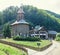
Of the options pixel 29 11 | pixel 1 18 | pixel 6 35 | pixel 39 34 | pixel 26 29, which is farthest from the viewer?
pixel 29 11

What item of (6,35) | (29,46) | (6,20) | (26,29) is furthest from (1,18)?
(29,46)

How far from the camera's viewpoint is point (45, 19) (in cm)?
17450

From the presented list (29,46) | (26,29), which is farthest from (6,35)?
(29,46)

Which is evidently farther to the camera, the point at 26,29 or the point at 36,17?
the point at 36,17

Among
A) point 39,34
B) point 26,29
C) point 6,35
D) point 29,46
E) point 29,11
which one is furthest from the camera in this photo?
→ point 29,11

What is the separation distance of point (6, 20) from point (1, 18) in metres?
5.61

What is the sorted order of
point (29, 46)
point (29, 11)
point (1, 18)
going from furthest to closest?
point (29, 11) < point (1, 18) < point (29, 46)

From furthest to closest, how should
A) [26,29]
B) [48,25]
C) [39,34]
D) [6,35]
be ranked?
[48,25] < [39,34] < [6,35] < [26,29]

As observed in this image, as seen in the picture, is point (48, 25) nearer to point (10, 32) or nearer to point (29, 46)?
point (10, 32)

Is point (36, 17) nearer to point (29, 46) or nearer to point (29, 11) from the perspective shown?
point (29, 11)

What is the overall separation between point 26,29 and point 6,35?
1337 cm

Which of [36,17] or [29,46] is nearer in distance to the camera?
[29,46]

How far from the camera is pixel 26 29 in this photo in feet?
306

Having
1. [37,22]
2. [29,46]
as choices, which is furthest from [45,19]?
[29,46]
